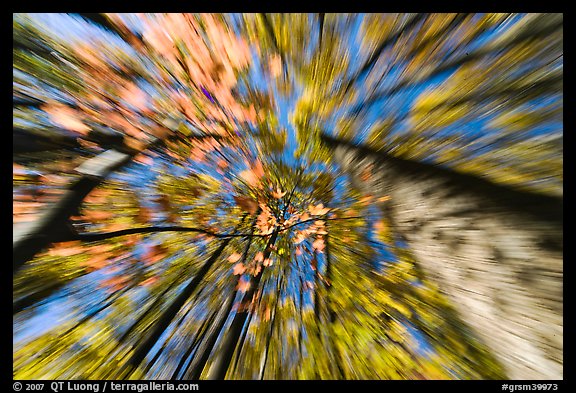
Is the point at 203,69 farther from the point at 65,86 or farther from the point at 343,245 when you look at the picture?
the point at 343,245

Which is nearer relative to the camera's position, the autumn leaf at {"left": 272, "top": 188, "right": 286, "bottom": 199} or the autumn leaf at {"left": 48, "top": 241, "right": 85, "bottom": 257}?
the autumn leaf at {"left": 48, "top": 241, "right": 85, "bottom": 257}

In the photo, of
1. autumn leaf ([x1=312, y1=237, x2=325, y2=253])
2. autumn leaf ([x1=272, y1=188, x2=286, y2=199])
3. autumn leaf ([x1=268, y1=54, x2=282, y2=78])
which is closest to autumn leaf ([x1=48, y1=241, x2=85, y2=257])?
autumn leaf ([x1=272, y1=188, x2=286, y2=199])

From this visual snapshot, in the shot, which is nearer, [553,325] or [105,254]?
[553,325]

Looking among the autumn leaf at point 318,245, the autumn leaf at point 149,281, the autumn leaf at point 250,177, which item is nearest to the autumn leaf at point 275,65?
the autumn leaf at point 250,177

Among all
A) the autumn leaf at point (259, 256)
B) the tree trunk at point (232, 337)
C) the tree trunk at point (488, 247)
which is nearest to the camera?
the tree trunk at point (488, 247)

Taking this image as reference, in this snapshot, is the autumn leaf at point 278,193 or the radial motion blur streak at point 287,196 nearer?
the radial motion blur streak at point 287,196

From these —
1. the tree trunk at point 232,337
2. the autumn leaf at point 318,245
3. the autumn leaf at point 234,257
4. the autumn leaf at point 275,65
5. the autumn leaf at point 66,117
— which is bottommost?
the tree trunk at point 232,337

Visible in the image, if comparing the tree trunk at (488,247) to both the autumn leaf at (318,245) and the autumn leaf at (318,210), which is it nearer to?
the autumn leaf at (318,210)

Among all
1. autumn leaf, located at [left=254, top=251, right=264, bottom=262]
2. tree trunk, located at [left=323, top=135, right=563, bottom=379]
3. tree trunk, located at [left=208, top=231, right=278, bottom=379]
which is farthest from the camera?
autumn leaf, located at [left=254, top=251, right=264, bottom=262]

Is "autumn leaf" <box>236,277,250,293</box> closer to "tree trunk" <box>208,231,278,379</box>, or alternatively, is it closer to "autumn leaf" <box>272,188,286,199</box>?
"tree trunk" <box>208,231,278,379</box>

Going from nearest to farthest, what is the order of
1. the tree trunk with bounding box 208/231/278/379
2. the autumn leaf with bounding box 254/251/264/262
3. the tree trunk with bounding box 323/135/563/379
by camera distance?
1. the tree trunk with bounding box 323/135/563/379
2. the tree trunk with bounding box 208/231/278/379
3. the autumn leaf with bounding box 254/251/264/262
